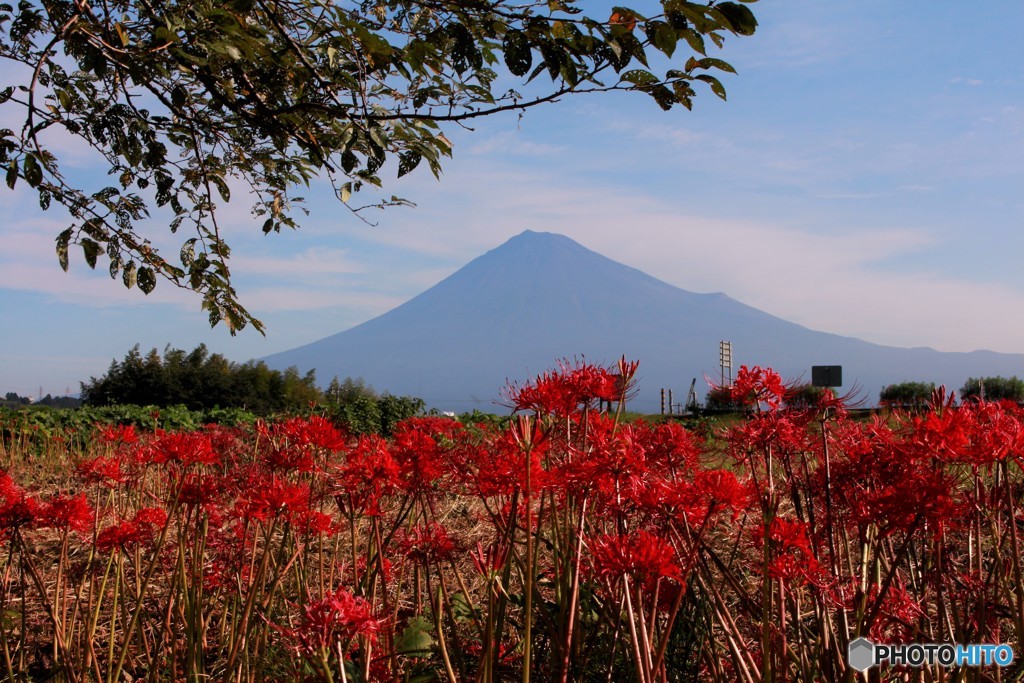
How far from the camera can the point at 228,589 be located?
2.95 metres

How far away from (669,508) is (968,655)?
0.88 meters

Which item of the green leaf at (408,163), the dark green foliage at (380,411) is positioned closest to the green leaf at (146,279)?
the green leaf at (408,163)

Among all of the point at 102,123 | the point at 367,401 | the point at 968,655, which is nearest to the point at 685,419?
the point at 367,401

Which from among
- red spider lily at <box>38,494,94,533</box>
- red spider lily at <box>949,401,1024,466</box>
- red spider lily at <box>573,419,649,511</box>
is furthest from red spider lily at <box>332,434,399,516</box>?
red spider lily at <box>949,401,1024,466</box>

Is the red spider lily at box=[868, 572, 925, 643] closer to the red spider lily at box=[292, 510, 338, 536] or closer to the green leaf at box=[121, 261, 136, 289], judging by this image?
the red spider lily at box=[292, 510, 338, 536]

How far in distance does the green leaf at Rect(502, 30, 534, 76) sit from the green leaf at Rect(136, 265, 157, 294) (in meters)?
2.63

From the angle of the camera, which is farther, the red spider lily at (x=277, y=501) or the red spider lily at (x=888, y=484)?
the red spider lily at (x=277, y=501)

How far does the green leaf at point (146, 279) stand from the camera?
4555mm

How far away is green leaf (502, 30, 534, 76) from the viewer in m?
3.07

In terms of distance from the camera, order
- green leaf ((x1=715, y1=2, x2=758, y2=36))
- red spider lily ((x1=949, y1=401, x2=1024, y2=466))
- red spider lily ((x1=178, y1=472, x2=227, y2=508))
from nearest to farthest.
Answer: red spider lily ((x1=949, y1=401, x2=1024, y2=466)) < red spider lily ((x1=178, y1=472, x2=227, y2=508)) < green leaf ((x1=715, y1=2, x2=758, y2=36))

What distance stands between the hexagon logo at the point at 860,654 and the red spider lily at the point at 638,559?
45 cm

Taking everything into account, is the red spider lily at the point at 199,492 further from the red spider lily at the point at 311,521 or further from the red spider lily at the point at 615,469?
the red spider lily at the point at 615,469

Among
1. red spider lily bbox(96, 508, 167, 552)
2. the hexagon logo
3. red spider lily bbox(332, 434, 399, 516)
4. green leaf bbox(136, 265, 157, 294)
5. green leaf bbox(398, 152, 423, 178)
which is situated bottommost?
the hexagon logo

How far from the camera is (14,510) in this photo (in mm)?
2490
